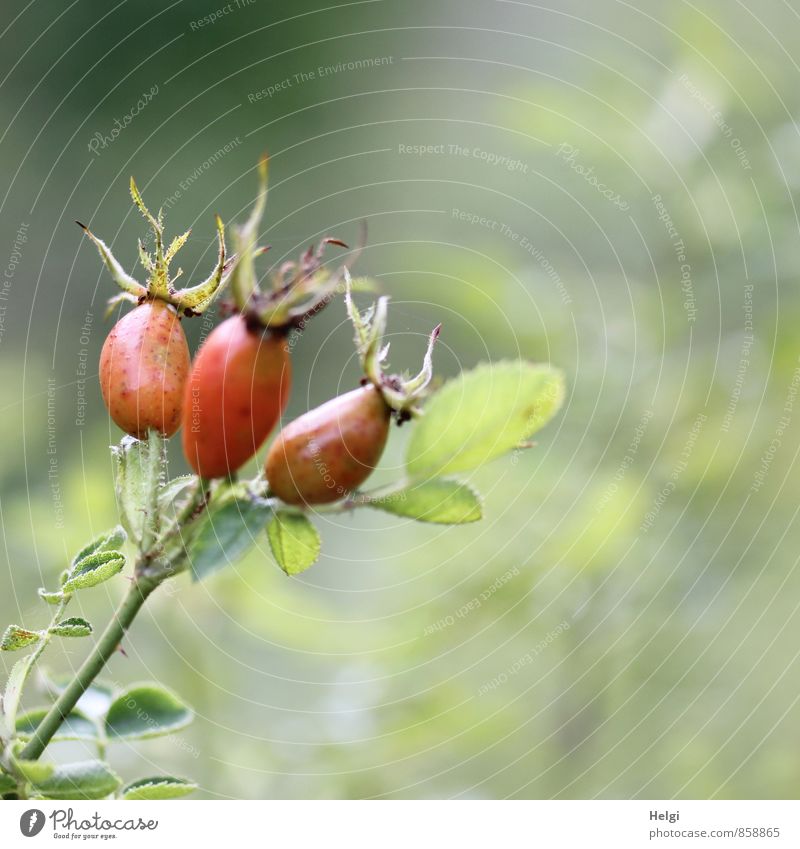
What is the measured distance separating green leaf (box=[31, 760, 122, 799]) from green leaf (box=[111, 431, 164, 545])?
0.12 m

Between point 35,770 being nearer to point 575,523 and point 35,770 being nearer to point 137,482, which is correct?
point 137,482

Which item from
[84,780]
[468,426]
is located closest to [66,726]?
[84,780]

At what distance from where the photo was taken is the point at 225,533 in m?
0.40

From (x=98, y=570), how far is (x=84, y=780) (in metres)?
0.11

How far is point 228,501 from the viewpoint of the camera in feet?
1.34

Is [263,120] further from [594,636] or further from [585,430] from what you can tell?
[594,636]

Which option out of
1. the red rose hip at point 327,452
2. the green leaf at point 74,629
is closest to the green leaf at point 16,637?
the green leaf at point 74,629

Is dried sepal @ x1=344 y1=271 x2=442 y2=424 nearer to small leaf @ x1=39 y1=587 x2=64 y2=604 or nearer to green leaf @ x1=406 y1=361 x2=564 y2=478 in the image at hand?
green leaf @ x1=406 y1=361 x2=564 y2=478

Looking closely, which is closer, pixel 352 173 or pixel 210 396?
pixel 210 396

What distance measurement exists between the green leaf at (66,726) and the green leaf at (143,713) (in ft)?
0.04

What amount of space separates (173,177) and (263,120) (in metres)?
0.31

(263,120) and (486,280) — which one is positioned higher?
(263,120)
